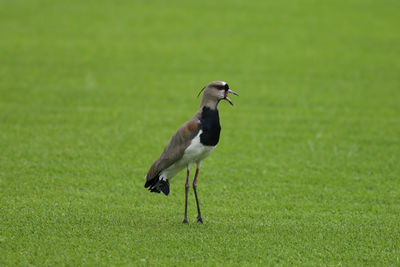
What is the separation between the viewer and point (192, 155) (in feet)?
20.0

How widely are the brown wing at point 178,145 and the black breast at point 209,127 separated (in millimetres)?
78

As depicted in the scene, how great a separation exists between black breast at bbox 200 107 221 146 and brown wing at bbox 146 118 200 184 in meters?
0.08

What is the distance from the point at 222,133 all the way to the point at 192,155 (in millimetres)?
4242

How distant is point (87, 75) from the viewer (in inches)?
522

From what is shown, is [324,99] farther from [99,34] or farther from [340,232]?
[99,34]

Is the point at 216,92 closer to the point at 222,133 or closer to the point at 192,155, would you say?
the point at 192,155

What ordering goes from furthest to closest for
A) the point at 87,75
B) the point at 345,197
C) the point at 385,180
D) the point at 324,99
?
the point at 87,75, the point at 324,99, the point at 385,180, the point at 345,197

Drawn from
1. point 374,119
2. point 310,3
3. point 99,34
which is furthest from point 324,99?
point 310,3

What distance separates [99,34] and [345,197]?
10.9 metres

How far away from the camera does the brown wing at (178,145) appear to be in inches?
239

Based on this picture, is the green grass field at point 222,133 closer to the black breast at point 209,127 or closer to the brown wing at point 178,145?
the brown wing at point 178,145

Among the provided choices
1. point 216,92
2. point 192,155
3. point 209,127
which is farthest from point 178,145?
point 216,92

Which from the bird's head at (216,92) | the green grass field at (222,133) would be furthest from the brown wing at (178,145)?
the green grass field at (222,133)

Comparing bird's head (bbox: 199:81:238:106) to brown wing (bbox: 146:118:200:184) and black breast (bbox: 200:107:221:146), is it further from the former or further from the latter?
brown wing (bbox: 146:118:200:184)
